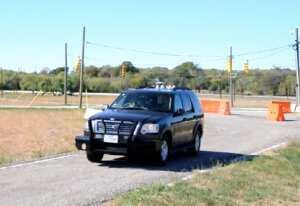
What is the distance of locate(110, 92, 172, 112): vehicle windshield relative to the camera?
47.1ft

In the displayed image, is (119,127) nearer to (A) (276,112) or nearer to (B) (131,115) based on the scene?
(B) (131,115)

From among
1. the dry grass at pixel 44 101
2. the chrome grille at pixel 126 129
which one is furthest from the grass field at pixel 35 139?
the dry grass at pixel 44 101

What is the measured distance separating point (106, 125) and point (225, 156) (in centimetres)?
416

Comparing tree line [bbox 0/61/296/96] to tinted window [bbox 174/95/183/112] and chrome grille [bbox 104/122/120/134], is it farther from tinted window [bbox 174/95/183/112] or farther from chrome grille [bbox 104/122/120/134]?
chrome grille [bbox 104/122/120/134]

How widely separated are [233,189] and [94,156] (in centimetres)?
422

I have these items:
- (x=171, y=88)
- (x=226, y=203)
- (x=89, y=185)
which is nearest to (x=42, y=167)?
(x=89, y=185)

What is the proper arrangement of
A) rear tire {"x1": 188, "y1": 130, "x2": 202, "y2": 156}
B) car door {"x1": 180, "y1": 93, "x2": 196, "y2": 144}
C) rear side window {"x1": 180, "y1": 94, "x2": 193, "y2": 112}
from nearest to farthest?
car door {"x1": 180, "y1": 93, "x2": 196, "y2": 144} < rear side window {"x1": 180, "y1": 94, "x2": 193, "y2": 112} < rear tire {"x1": 188, "y1": 130, "x2": 202, "y2": 156}

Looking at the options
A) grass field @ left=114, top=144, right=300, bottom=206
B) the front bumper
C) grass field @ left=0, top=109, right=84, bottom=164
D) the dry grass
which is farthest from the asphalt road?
the dry grass

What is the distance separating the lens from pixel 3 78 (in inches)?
6043

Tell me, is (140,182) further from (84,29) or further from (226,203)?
(84,29)

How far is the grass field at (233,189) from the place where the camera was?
9.22 metres

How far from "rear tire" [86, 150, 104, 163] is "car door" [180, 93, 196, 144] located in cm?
220

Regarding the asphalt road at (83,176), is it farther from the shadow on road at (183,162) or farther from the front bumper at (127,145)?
the front bumper at (127,145)

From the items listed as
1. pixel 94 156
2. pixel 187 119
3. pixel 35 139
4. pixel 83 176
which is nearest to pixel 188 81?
pixel 35 139
